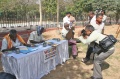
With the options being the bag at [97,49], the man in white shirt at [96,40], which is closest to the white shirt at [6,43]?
the man in white shirt at [96,40]

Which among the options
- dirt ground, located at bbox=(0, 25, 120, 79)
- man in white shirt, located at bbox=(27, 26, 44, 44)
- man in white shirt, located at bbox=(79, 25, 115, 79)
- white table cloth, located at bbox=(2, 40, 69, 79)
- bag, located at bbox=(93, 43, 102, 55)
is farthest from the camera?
man in white shirt, located at bbox=(27, 26, 44, 44)

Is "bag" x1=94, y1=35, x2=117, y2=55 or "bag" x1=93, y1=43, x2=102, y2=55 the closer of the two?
"bag" x1=94, y1=35, x2=117, y2=55

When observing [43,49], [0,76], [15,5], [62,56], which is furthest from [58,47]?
[15,5]

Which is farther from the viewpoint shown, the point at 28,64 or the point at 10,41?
the point at 10,41

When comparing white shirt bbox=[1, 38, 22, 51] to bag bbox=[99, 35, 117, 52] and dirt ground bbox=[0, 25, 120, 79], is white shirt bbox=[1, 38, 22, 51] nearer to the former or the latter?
dirt ground bbox=[0, 25, 120, 79]

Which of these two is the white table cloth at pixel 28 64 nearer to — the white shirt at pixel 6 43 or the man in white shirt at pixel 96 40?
the white shirt at pixel 6 43

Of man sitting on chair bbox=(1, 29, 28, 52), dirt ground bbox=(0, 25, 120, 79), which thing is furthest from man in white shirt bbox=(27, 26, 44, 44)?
dirt ground bbox=(0, 25, 120, 79)

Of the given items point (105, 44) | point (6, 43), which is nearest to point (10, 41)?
point (6, 43)

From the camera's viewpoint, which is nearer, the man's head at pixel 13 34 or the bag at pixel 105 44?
the bag at pixel 105 44

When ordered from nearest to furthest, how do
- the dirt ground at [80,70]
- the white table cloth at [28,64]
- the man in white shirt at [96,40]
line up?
the white table cloth at [28,64], the man in white shirt at [96,40], the dirt ground at [80,70]

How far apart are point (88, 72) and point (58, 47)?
1264 millimetres

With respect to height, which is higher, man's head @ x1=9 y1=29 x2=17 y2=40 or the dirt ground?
man's head @ x1=9 y1=29 x2=17 y2=40

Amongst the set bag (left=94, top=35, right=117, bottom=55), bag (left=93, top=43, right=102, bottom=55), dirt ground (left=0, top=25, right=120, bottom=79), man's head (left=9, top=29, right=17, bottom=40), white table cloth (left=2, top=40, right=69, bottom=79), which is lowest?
dirt ground (left=0, top=25, right=120, bottom=79)

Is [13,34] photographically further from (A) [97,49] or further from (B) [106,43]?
(B) [106,43]
